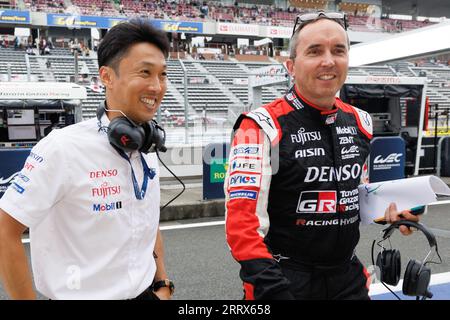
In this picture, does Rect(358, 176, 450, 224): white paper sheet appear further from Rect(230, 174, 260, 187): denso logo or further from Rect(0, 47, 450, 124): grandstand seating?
Rect(0, 47, 450, 124): grandstand seating

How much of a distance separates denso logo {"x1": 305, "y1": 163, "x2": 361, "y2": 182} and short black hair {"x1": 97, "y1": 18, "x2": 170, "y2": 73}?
74 centimetres

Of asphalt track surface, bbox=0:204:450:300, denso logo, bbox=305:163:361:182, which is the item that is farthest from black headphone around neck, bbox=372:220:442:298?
asphalt track surface, bbox=0:204:450:300

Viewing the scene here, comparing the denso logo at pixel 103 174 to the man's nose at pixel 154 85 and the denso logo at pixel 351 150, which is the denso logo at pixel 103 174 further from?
the denso logo at pixel 351 150

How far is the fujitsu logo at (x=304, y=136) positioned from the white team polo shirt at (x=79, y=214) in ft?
2.04

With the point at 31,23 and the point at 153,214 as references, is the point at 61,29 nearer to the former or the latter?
the point at 31,23

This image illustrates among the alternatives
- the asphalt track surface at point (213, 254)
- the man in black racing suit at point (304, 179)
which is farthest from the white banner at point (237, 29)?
the man in black racing suit at point (304, 179)

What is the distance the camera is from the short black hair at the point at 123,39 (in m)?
1.67

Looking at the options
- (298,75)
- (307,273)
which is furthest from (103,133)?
(307,273)

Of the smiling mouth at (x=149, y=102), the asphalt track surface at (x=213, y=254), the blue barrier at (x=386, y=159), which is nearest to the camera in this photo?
the smiling mouth at (x=149, y=102)

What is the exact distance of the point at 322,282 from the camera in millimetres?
1756

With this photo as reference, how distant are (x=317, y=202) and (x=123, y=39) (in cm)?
92

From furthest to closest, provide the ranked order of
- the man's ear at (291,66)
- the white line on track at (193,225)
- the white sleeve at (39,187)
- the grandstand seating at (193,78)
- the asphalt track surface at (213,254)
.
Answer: the grandstand seating at (193,78) → the white line on track at (193,225) → the asphalt track surface at (213,254) → the man's ear at (291,66) → the white sleeve at (39,187)

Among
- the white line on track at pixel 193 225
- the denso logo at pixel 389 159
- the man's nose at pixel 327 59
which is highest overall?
the man's nose at pixel 327 59
